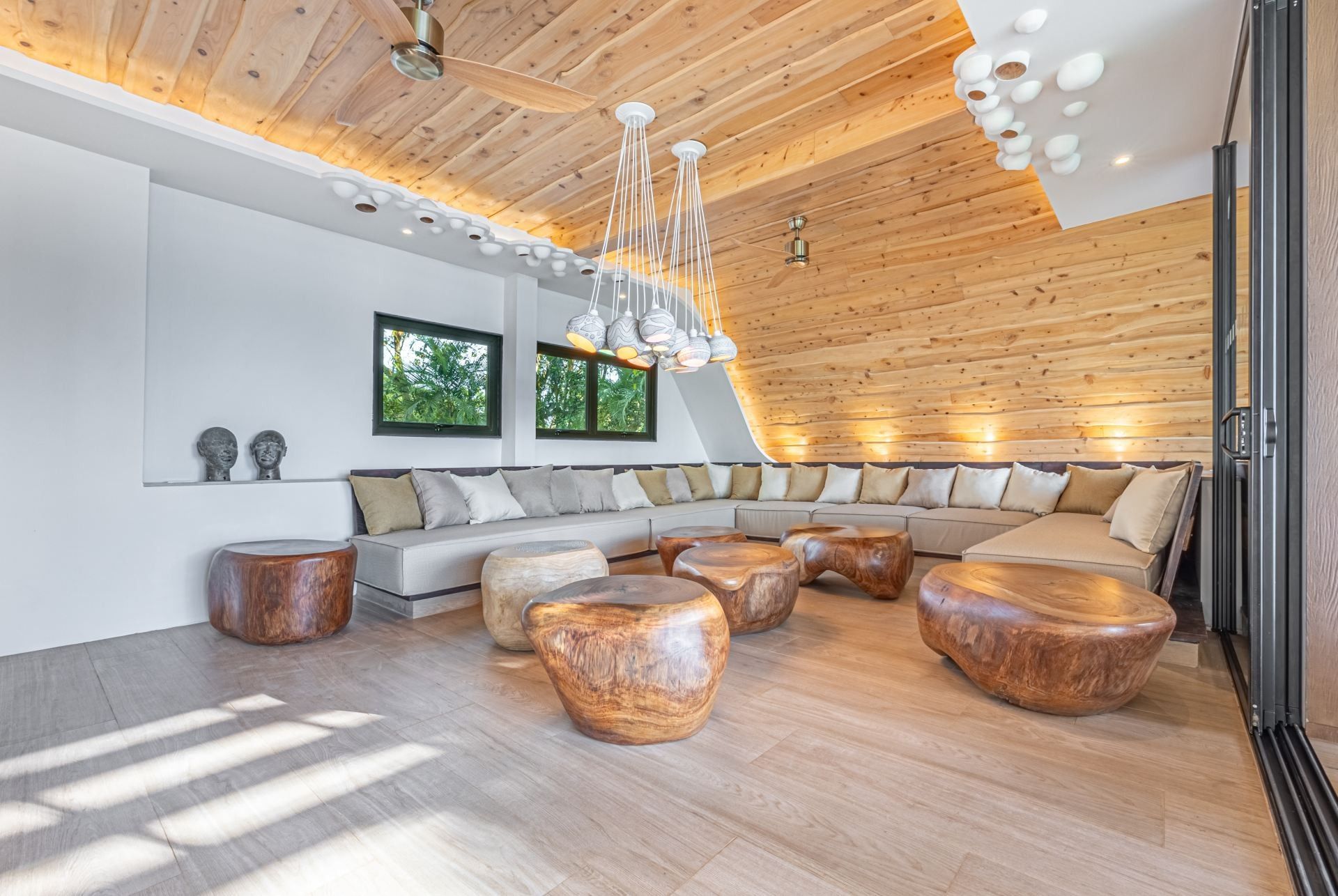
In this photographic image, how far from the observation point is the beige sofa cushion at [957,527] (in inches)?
179

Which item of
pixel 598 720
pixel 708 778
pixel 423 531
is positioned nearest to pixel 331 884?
pixel 598 720

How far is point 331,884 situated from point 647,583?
1256mm

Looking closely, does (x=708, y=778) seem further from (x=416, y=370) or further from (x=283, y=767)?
(x=416, y=370)

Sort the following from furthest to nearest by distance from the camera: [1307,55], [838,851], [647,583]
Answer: [647,583] → [1307,55] → [838,851]

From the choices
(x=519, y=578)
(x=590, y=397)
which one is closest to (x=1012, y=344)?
(x=590, y=397)

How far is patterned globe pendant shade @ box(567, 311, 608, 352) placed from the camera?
9.83 feet

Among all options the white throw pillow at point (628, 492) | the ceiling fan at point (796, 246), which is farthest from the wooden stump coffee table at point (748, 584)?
the white throw pillow at point (628, 492)

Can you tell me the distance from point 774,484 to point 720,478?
2.16 ft

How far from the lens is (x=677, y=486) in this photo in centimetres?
601

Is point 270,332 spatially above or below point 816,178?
below

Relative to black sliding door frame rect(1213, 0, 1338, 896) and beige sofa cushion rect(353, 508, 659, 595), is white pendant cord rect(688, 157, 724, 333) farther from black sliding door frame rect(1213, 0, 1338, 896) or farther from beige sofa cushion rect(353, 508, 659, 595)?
black sliding door frame rect(1213, 0, 1338, 896)

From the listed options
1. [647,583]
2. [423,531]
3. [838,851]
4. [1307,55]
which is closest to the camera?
[838,851]

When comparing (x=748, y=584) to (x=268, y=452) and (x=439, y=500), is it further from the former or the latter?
(x=268, y=452)

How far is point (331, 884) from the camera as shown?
1.30 meters
